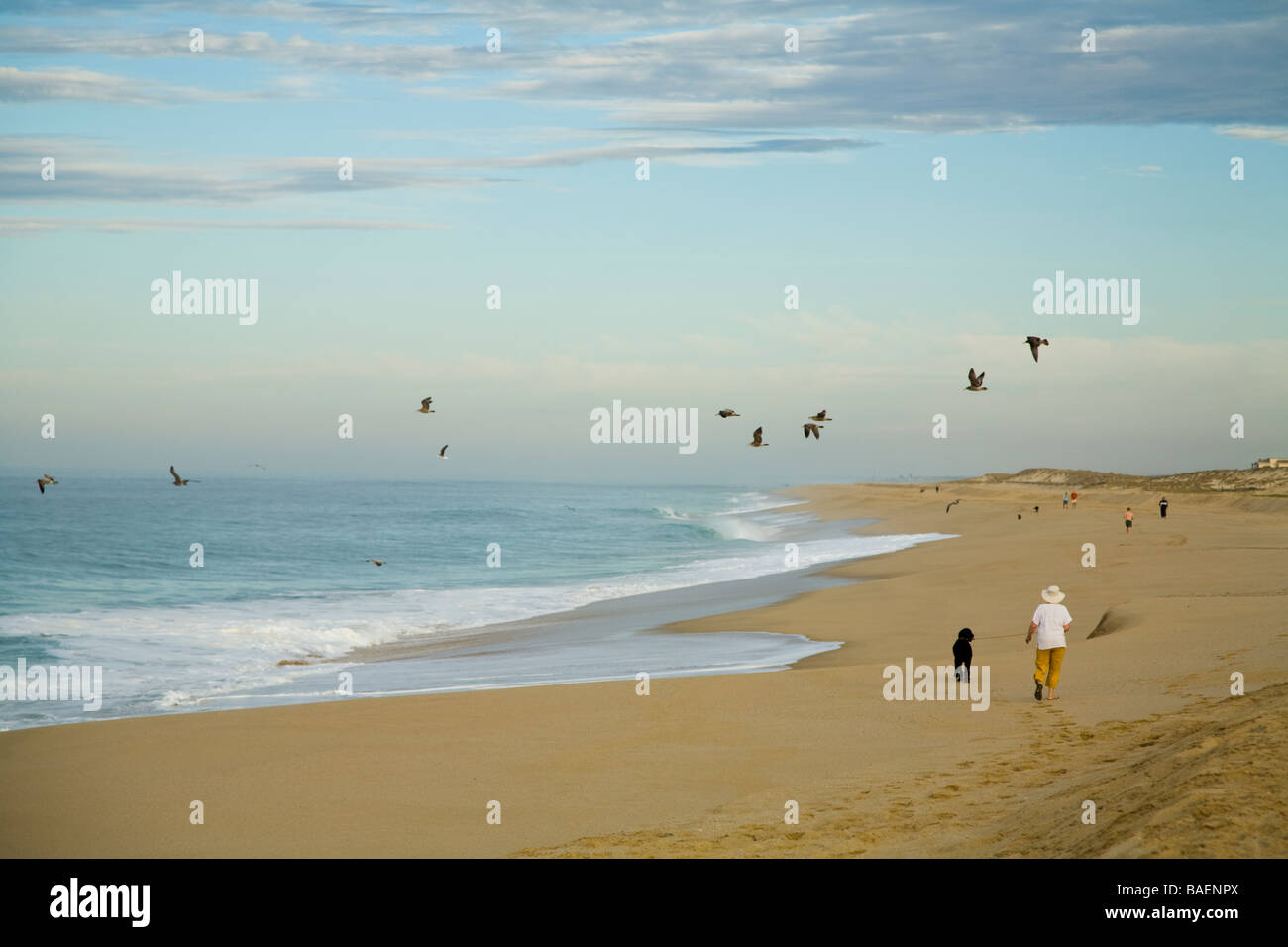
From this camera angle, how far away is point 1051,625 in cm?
1273

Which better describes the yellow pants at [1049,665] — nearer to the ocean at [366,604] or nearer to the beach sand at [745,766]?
the beach sand at [745,766]

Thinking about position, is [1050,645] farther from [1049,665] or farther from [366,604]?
[366,604]

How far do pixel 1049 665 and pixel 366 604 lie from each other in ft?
72.4

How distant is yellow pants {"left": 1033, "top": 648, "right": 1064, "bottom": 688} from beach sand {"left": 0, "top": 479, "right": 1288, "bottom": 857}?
375 mm

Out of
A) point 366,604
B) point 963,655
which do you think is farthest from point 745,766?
point 366,604

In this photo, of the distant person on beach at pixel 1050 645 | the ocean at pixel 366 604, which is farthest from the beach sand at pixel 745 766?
the ocean at pixel 366 604

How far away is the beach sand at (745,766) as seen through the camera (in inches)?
301

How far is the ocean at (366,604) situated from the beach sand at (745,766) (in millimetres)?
2701

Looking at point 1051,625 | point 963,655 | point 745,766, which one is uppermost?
point 1051,625

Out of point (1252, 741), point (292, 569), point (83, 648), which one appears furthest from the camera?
point (292, 569)
